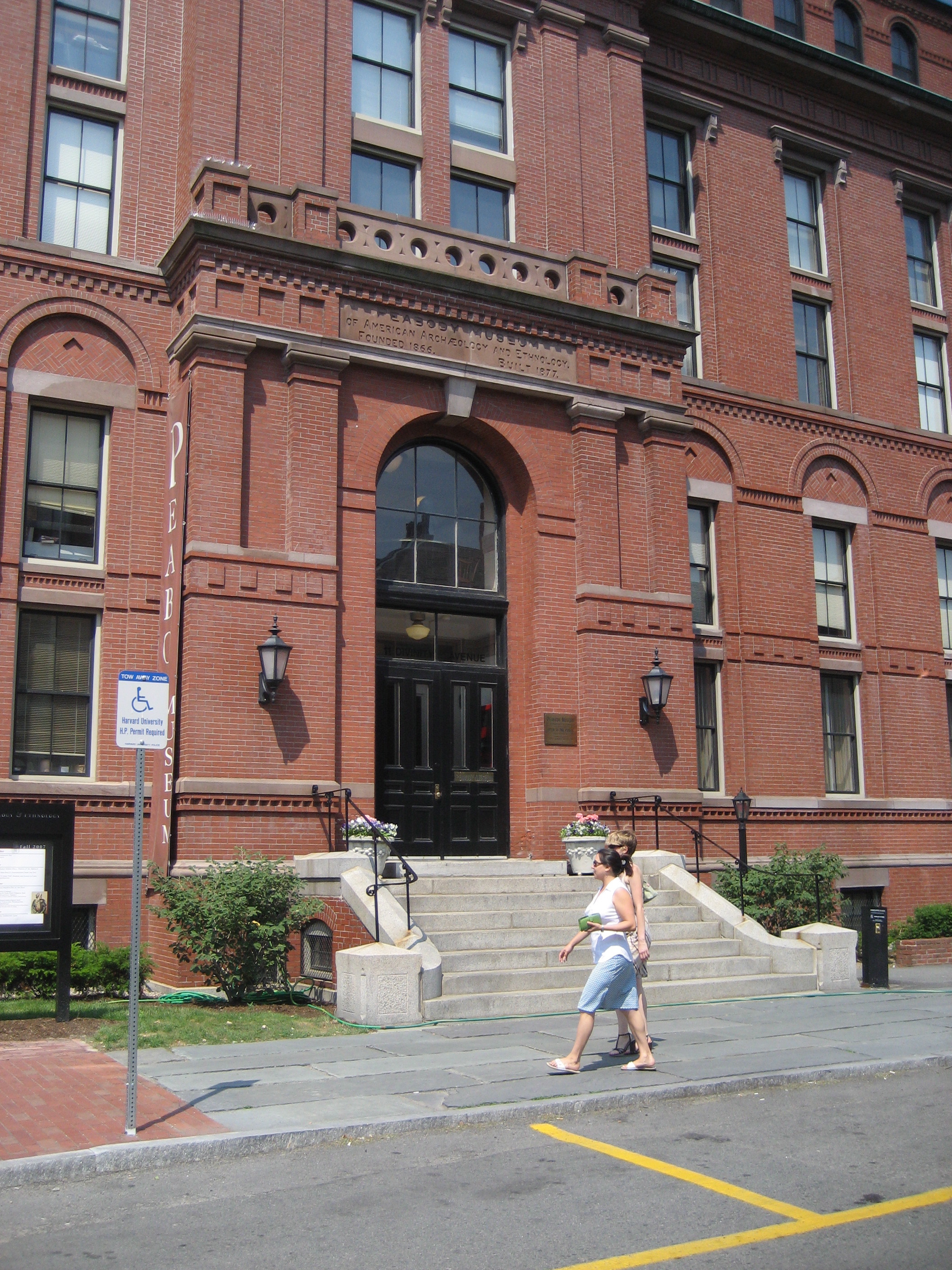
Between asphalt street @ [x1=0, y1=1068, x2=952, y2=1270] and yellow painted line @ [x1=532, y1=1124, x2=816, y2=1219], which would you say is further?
yellow painted line @ [x1=532, y1=1124, x2=816, y2=1219]

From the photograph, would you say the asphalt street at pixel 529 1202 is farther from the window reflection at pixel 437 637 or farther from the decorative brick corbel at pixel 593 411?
the decorative brick corbel at pixel 593 411

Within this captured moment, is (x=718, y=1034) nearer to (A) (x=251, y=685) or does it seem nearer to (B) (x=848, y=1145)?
(B) (x=848, y=1145)

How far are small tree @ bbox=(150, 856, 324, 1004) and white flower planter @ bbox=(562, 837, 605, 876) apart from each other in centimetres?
414

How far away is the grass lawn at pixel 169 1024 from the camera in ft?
33.8

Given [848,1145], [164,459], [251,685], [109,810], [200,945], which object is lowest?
[848,1145]

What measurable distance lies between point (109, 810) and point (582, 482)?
811 centimetres

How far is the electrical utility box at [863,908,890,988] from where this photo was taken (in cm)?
1508

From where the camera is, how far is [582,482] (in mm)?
17547

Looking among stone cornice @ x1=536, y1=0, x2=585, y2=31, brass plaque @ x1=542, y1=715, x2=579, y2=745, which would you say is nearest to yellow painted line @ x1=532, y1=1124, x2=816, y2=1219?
brass plaque @ x1=542, y1=715, x2=579, y2=745

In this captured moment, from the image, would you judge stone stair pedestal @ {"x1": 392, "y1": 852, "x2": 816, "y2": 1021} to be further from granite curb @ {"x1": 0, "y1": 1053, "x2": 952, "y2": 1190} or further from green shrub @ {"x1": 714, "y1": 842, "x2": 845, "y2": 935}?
granite curb @ {"x1": 0, "y1": 1053, "x2": 952, "y2": 1190}

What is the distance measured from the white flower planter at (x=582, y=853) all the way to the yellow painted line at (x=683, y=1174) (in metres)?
7.82

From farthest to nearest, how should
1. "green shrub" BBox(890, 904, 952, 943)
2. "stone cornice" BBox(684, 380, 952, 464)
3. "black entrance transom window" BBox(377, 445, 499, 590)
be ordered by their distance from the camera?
"stone cornice" BBox(684, 380, 952, 464)
"green shrub" BBox(890, 904, 952, 943)
"black entrance transom window" BBox(377, 445, 499, 590)

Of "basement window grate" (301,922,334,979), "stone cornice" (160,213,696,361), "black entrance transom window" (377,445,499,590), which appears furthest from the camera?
"black entrance transom window" (377,445,499,590)

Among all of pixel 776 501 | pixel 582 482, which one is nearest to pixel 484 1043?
pixel 582 482
